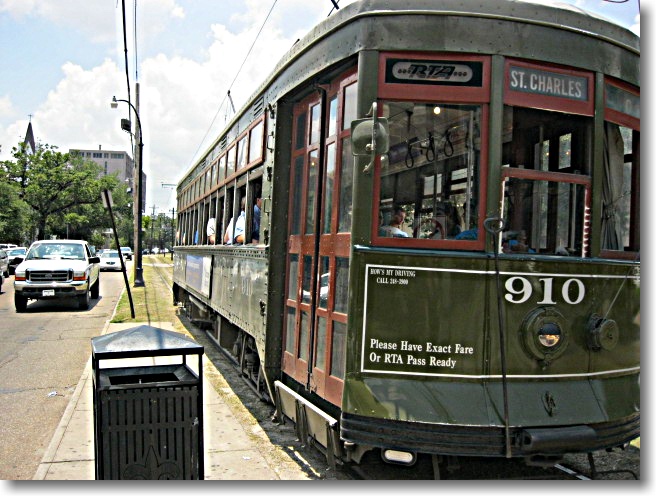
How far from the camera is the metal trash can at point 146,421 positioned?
3879 mm

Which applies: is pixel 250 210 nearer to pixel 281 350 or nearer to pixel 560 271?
pixel 281 350

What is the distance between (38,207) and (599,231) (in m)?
54.4

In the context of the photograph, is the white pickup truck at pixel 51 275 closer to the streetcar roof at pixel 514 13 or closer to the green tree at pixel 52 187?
the streetcar roof at pixel 514 13

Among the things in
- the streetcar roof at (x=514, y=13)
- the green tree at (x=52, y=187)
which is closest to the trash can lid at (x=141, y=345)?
the streetcar roof at (x=514, y=13)

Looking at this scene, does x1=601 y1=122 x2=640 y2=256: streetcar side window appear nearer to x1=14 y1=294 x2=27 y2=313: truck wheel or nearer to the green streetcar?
the green streetcar

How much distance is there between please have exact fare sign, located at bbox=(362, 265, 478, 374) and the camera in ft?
14.2

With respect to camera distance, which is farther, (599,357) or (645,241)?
(645,241)

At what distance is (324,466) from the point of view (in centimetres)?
531

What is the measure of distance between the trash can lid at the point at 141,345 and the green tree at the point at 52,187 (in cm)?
4710

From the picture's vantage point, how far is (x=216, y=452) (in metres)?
5.73

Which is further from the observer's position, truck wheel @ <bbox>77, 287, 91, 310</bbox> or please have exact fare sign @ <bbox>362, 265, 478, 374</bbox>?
truck wheel @ <bbox>77, 287, 91, 310</bbox>

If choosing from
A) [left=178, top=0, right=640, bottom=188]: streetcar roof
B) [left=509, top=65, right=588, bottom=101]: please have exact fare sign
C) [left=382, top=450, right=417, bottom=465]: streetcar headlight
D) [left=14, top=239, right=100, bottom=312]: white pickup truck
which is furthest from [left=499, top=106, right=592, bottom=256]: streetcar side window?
[left=14, top=239, right=100, bottom=312]: white pickup truck

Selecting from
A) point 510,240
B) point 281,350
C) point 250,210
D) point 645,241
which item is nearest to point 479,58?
point 510,240

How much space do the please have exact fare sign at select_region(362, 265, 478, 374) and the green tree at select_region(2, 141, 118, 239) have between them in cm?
4745
